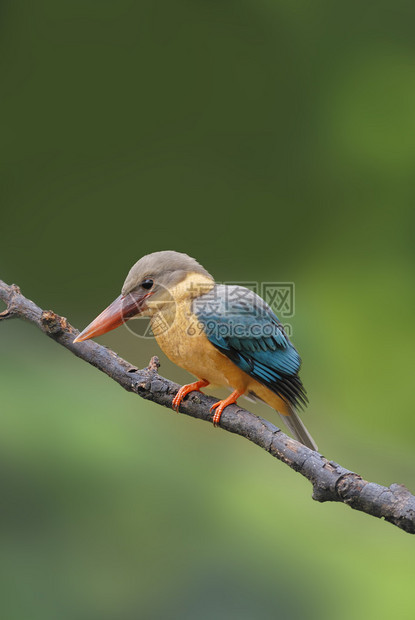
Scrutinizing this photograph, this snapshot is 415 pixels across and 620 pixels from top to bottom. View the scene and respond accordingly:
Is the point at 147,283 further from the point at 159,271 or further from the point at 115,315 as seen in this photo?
the point at 115,315

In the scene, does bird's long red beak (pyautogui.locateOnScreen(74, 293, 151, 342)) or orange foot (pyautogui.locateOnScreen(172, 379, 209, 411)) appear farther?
orange foot (pyautogui.locateOnScreen(172, 379, 209, 411))

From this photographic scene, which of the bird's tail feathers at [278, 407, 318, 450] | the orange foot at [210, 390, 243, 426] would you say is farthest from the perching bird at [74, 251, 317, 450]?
the bird's tail feathers at [278, 407, 318, 450]

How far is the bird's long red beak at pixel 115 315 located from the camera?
184 cm

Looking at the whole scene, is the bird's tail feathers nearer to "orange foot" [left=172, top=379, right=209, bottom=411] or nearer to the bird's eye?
"orange foot" [left=172, top=379, right=209, bottom=411]

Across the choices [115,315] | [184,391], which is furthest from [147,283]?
[184,391]

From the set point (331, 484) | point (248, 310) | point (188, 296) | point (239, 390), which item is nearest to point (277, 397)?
point (239, 390)

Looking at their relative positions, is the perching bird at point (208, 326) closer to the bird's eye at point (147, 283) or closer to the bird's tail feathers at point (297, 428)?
the bird's eye at point (147, 283)

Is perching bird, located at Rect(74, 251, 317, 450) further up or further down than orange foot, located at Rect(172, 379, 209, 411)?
further up

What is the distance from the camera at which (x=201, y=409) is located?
2023 millimetres

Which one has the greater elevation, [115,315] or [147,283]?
[147,283]

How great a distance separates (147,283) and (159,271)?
0.16 feet

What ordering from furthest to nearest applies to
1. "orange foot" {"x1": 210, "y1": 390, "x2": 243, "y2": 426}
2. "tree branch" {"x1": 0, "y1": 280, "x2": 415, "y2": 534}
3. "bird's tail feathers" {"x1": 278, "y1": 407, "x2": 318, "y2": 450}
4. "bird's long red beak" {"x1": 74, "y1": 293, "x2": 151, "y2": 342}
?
"bird's tail feathers" {"x1": 278, "y1": 407, "x2": 318, "y2": 450}
"orange foot" {"x1": 210, "y1": 390, "x2": 243, "y2": 426}
"bird's long red beak" {"x1": 74, "y1": 293, "x2": 151, "y2": 342}
"tree branch" {"x1": 0, "y1": 280, "x2": 415, "y2": 534}

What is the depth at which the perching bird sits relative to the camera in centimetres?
199

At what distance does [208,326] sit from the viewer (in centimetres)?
199
